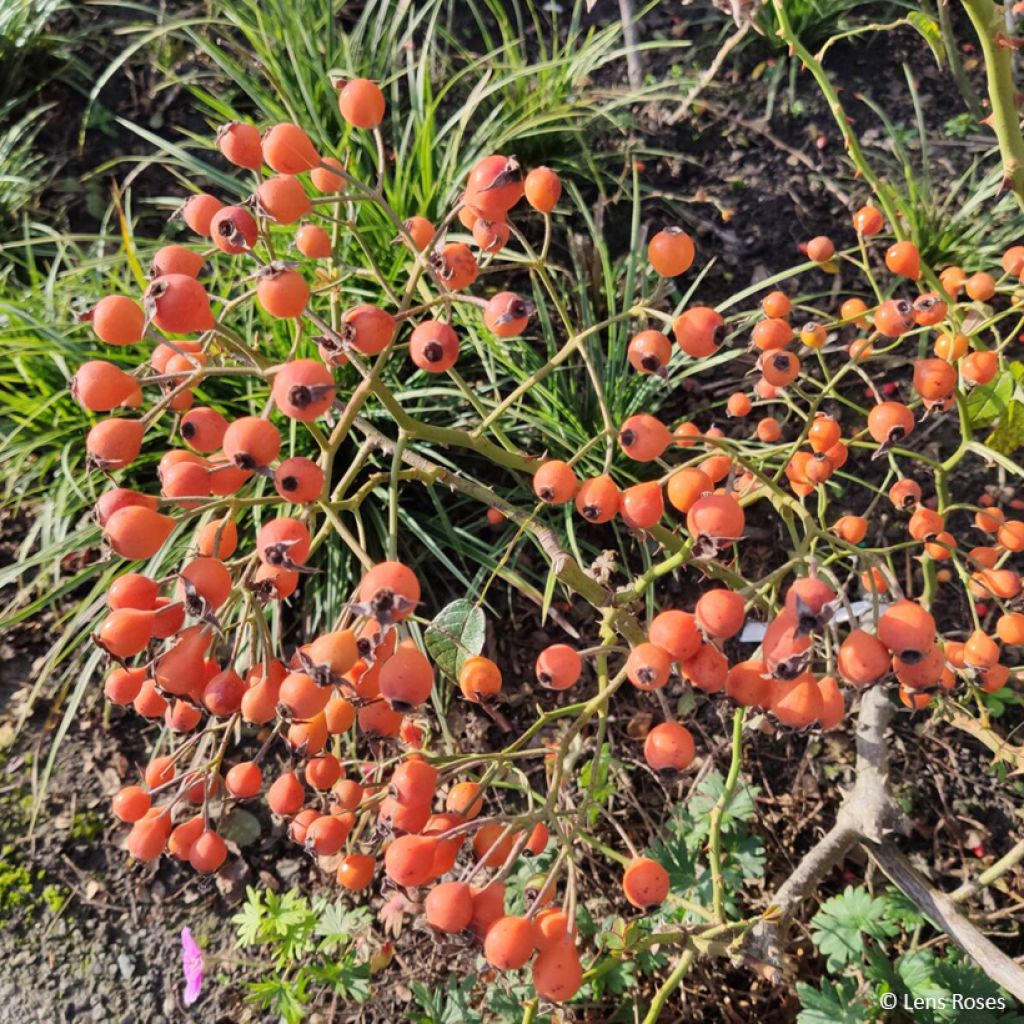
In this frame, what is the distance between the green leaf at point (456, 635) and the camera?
167cm

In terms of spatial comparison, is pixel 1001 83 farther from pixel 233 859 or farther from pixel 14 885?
pixel 14 885

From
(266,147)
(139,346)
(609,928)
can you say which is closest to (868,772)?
(609,928)

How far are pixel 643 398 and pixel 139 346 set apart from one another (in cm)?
210

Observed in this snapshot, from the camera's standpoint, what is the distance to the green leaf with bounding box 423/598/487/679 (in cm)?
167

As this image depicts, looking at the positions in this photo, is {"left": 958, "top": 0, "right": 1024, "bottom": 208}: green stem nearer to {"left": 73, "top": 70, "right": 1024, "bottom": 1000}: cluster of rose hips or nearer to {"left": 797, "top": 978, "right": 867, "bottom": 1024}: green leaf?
{"left": 73, "top": 70, "right": 1024, "bottom": 1000}: cluster of rose hips

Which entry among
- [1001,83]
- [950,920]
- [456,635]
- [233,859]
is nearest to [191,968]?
[233,859]

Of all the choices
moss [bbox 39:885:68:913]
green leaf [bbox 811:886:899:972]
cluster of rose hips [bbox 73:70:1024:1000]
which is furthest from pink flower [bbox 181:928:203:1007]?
green leaf [bbox 811:886:899:972]

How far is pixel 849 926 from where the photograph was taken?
215cm

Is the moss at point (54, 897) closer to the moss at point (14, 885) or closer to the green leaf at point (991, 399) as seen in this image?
the moss at point (14, 885)

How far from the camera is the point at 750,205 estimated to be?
395cm

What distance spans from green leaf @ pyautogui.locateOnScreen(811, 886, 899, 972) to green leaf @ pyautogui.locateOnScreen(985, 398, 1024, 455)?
4.11 ft

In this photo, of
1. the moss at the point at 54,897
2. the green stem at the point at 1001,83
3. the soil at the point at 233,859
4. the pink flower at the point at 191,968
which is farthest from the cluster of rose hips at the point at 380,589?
the moss at the point at 54,897

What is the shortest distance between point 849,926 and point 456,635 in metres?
1.40

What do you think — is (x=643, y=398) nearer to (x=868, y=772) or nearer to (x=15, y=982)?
(x=868, y=772)
